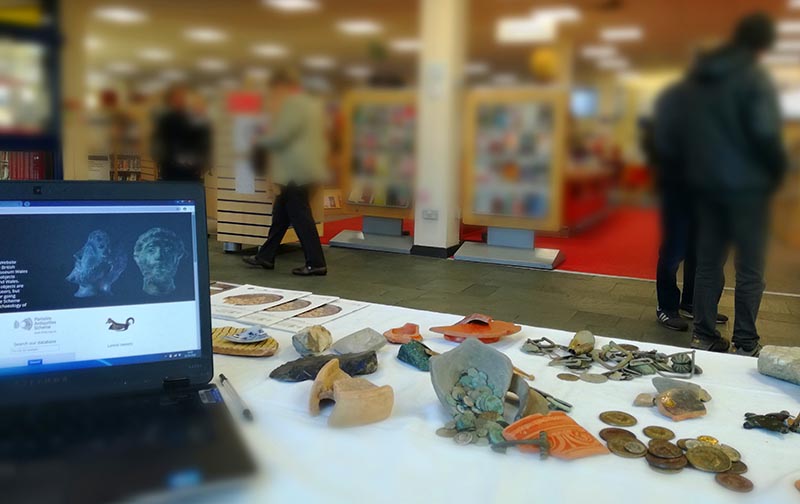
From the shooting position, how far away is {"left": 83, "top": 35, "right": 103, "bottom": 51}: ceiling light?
1.69 metres

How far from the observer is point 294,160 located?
100 inches

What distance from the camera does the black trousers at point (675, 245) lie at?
152 cm

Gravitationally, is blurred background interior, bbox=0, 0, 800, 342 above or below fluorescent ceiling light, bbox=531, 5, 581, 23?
below

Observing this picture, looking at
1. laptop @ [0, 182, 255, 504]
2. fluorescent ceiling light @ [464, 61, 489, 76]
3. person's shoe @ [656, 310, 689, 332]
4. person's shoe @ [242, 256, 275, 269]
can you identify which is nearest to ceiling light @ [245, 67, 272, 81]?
fluorescent ceiling light @ [464, 61, 489, 76]

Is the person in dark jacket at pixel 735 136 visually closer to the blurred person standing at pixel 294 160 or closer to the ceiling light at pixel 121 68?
the blurred person standing at pixel 294 160

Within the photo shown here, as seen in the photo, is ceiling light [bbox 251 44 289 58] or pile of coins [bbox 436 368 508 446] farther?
ceiling light [bbox 251 44 289 58]

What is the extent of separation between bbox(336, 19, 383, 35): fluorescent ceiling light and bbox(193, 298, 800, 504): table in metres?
1.60

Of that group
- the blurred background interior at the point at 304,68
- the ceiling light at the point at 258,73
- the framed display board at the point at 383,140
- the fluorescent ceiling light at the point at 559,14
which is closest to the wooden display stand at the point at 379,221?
the framed display board at the point at 383,140

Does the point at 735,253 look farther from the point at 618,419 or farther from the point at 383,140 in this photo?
the point at 383,140

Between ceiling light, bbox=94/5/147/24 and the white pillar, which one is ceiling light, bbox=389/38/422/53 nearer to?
the white pillar

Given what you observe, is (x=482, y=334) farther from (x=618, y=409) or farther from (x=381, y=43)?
(x=381, y=43)

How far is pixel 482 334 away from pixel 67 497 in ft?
1.87

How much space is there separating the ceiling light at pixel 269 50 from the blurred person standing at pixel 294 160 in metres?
0.06

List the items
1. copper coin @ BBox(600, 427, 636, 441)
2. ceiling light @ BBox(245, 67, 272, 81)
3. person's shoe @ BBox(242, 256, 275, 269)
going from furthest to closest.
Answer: person's shoe @ BBox(242, 256, 275, 269)
ceiling light @ BBox(245, 67, 272, 81)
copper coin @ BBox(600, 427, 636, 441)
